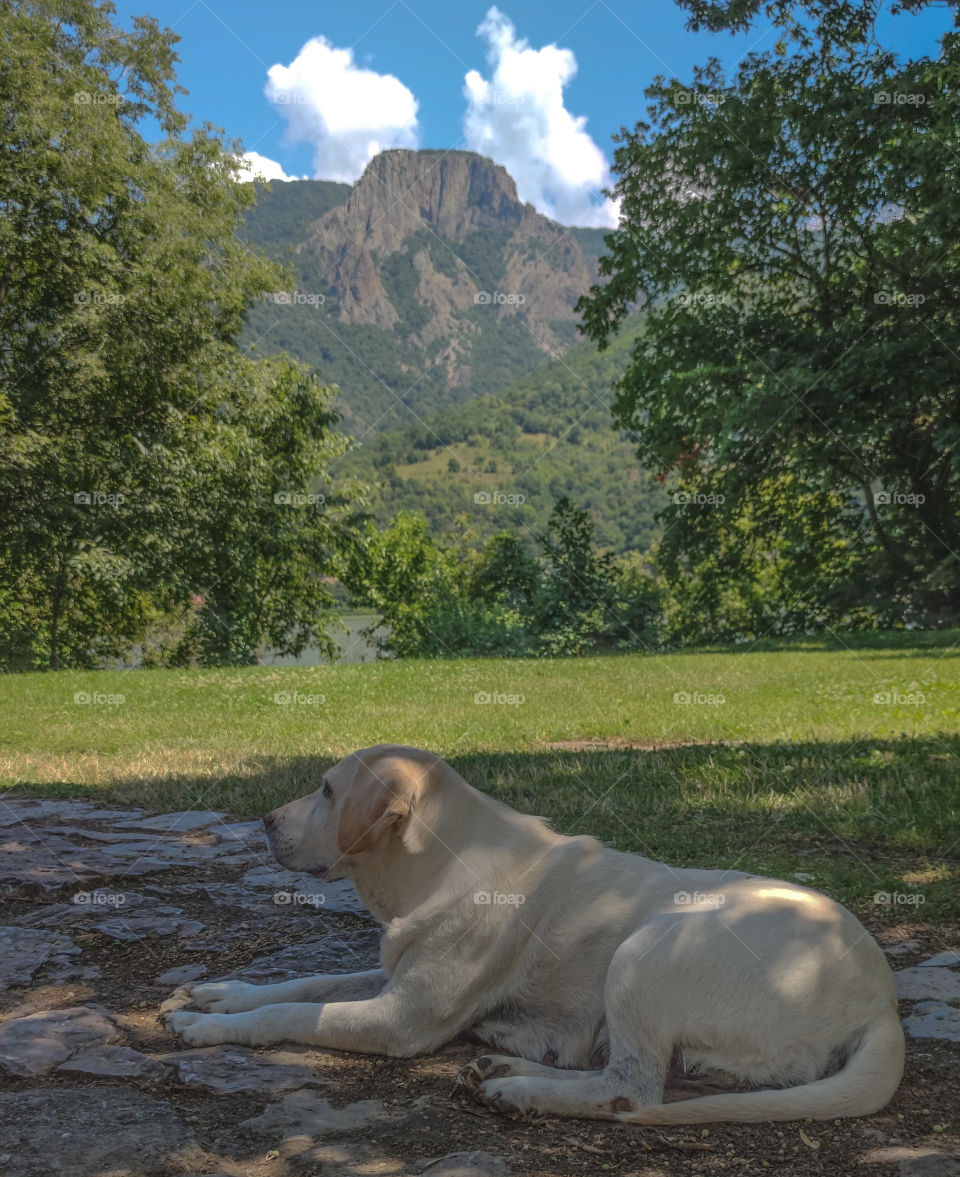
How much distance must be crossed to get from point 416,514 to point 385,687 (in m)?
31.2

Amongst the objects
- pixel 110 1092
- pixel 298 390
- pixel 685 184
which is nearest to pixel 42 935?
pixel 110 1092

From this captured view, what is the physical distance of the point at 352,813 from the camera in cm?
357

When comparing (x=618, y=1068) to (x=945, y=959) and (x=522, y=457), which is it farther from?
(x=522, y=457)

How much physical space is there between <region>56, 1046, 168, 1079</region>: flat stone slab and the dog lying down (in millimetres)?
201

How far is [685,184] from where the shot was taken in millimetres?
23641

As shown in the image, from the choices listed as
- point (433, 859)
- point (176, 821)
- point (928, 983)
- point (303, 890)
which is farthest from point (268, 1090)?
point (176, 821)

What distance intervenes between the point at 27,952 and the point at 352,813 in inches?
69.7

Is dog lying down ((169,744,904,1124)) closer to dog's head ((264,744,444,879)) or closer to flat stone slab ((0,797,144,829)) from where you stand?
dog's head ((264,744,444,879))

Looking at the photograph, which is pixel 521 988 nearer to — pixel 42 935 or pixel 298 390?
pixel 42 935

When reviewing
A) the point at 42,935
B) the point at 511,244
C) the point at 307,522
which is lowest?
the point at 42,935

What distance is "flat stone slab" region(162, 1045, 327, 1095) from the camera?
3.10 meters

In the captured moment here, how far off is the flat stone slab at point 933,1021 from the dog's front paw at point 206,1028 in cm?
240

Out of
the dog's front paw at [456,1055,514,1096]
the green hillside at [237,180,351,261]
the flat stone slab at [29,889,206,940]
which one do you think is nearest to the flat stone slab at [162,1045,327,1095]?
the dog's front paw at [456,1055,514,1096]

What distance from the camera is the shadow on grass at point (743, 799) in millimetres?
5535
